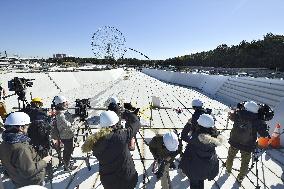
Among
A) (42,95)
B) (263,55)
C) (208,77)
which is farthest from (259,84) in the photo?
(263,55)

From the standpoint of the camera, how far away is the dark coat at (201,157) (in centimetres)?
569

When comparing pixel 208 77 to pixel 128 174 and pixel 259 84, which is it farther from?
pixel 128 174

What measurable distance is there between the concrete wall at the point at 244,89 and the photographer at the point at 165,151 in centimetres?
645

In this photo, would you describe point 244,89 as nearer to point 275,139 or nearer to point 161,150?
point 275,139

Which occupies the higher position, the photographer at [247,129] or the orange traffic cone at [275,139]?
the photographer at [247,129]

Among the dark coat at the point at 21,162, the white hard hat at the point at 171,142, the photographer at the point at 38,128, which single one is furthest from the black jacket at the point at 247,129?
the dark coat at the point at 21,162

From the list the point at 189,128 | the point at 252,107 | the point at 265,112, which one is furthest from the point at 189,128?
the point at 265,112

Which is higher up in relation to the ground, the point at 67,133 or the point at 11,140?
the point at 11,140

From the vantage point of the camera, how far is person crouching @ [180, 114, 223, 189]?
576 centimetres

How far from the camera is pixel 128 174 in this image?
519 centimetres

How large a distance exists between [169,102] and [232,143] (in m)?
14.8

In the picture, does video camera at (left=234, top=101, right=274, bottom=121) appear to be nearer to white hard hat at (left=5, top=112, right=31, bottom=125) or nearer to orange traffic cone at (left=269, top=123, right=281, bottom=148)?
orange traffic cone at (left=269, top=123, right=281, bottom=148)

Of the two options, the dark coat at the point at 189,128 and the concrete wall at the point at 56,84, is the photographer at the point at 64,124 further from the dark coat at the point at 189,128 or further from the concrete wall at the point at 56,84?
the concrete wall at the point at 56,84

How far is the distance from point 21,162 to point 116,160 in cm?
151
